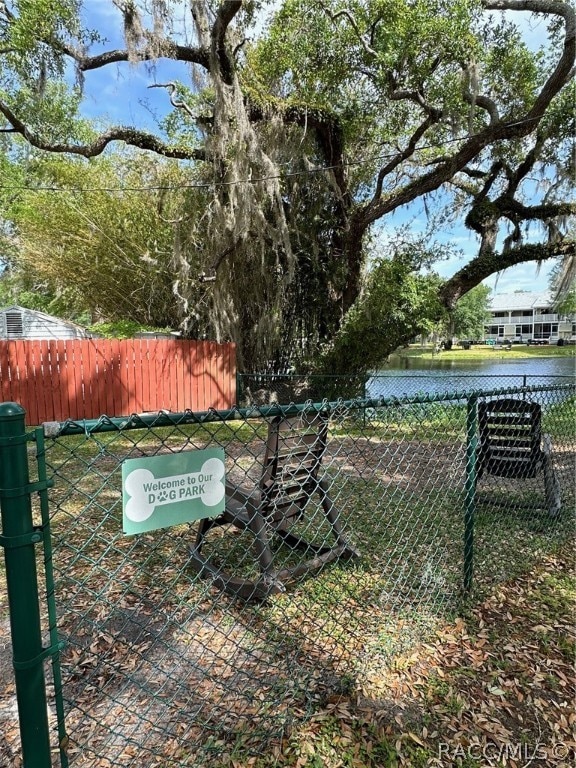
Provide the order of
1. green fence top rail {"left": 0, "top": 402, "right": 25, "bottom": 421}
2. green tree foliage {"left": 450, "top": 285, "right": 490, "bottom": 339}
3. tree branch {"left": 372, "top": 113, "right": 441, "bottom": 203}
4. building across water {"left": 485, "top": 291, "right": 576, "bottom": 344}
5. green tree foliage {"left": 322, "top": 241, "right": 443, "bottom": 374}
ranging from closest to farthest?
1. green fence top rail {"left": 0, "top": 402, "right": 25, "bottom": 421}
2. tree branch {"left": 372, "top": 113, "right": 441, "bottom": 203}
3. green tree foliage {"left": 322, "top": 241, "right": 443, "bottom": 374}
4. green tree foliage {"left": 450, "top": 285, "right": 490, "bottom": 339}
5. building across water {"left": 485, "top": 291, "right": 576, "bottom": 344}

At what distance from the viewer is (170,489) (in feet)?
4.11

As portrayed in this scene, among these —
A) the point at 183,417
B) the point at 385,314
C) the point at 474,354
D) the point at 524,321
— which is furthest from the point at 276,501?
the point at 524,321

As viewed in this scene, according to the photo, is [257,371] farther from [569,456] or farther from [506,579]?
[506,579]

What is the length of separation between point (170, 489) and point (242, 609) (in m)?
1.51

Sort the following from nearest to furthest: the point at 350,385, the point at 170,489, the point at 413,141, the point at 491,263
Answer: the point at 170,489 → the point at 413,141 → the point at 491,263 → the point at 350,385

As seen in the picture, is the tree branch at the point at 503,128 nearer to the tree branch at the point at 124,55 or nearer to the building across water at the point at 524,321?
the tree branch at the point at 124,55

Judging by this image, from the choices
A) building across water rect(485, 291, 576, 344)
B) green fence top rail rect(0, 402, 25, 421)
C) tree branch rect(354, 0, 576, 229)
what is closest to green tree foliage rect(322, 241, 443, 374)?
tree branch rect(354, 0, 576, 229)

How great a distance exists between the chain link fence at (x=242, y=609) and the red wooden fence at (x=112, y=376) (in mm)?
5631

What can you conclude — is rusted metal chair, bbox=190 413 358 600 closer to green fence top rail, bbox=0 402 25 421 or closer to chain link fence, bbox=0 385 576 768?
chain link fence, bbox=0 385 576 768

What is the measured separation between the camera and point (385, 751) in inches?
63.2

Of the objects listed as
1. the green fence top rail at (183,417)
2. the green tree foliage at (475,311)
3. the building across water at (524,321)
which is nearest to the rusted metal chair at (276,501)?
the green fence top rail at (183,417)

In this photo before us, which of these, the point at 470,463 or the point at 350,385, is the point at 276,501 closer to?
the point at 470,463

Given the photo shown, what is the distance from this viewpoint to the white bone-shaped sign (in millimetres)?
1185

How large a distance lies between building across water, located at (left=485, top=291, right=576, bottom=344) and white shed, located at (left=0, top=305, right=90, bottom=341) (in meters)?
48.4
